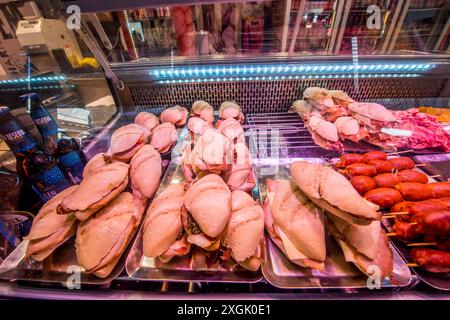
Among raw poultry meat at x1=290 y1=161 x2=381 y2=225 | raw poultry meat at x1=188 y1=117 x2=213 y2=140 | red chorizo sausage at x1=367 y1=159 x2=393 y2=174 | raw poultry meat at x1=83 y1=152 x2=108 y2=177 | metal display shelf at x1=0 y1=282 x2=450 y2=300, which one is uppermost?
raw poultry meat at x1=290 y1=161 x2=381 y2=225

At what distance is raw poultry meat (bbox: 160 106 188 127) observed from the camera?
5.65ft

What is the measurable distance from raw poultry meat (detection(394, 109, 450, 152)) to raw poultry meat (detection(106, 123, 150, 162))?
6.61 ft

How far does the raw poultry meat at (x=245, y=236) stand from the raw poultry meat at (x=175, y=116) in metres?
1.03

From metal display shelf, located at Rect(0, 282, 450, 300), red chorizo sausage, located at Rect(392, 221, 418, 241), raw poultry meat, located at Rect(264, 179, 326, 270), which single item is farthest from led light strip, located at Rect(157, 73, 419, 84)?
metal display shelf, located at Rect(0, 282, 450, 300)

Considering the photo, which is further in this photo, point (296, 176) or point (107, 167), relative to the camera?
point (107, 167)

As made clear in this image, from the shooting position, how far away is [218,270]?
93 centimetres

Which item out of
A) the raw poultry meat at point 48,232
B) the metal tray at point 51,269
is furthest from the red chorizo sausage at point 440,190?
the raw poultry meat at point 48,232

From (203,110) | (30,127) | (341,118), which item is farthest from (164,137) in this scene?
(341,118)

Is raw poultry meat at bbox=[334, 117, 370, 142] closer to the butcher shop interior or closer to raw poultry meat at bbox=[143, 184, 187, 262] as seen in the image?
the butcher shop interior

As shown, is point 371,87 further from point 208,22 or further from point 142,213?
point 208,22

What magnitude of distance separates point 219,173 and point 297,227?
503 mm
